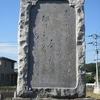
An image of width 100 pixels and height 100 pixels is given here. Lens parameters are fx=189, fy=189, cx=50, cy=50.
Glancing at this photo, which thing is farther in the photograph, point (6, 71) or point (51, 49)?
point (6, 71)

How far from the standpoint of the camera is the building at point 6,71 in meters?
25.3

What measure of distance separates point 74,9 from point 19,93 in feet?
8.54

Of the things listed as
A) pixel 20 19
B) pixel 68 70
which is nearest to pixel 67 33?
pixel 68 70

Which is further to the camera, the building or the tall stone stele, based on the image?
the building

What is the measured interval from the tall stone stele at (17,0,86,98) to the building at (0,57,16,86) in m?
20.8

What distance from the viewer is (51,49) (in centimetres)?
486

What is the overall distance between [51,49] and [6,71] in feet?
75.5

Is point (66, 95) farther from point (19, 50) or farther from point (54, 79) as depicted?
point (19, 50)

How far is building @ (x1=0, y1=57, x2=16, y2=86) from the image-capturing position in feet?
82.9

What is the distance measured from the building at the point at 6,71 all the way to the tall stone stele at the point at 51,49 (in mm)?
20799

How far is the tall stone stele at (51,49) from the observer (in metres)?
4.67

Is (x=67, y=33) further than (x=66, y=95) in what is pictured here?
Yes

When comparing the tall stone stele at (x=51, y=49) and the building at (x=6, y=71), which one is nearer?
the tall stone stele at (x=51, y=49)

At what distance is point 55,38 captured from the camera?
Result: 4895 mm
